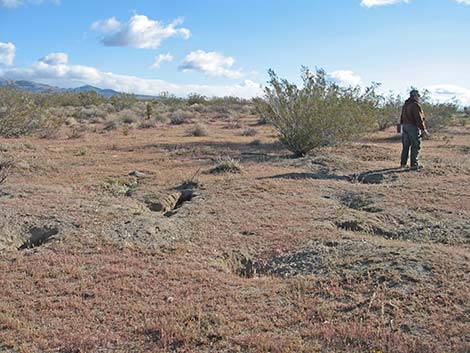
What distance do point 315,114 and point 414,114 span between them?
320 centimetres

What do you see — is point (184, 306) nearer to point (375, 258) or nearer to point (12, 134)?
point (375, 258)

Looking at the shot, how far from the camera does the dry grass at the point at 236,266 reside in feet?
13.7

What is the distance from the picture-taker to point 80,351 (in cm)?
396

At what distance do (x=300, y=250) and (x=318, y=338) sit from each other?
91.3 inches

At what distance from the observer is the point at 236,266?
20.1 feet

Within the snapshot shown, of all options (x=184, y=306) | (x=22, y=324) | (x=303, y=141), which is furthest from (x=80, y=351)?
(x=303, y=141)

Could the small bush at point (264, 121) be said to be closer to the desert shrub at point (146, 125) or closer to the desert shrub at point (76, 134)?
the desert shrub at point (146, 125)

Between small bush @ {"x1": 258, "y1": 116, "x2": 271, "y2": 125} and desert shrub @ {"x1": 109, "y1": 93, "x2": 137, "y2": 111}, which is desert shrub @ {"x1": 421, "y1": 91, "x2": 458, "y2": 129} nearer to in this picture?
small bush @ {"x1": 258, "y1": 116, "x2": 271, "y2": 125}

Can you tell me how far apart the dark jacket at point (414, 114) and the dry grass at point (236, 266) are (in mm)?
1462

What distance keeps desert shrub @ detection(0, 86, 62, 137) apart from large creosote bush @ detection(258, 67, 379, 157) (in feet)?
30.5

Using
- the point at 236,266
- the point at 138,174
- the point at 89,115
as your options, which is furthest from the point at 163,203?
the point at 89,115

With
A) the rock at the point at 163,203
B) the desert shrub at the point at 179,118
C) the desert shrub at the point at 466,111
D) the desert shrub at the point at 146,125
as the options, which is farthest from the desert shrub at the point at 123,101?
the rock at the point at 163,203

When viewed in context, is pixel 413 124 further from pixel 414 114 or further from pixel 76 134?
pixel 76 134

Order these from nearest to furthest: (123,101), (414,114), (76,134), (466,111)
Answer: (414,114) → (76,134) → (123,101) → (466,111)
